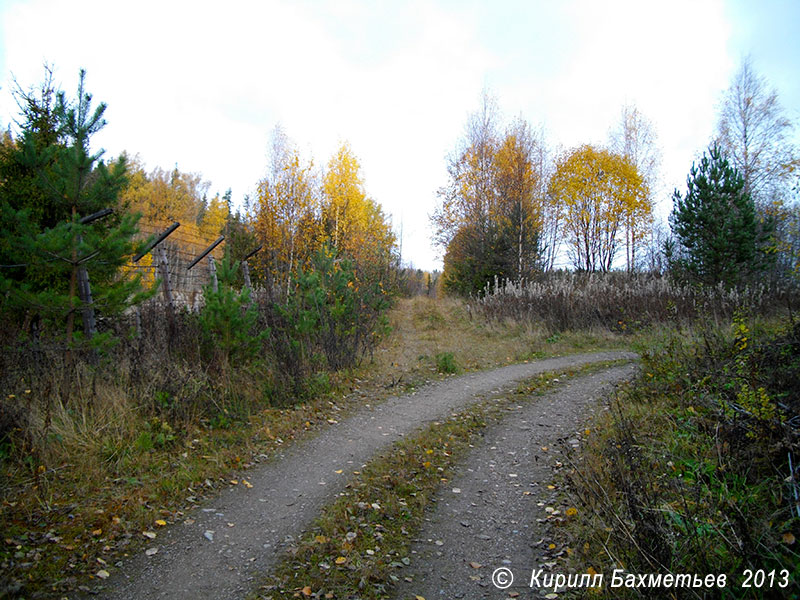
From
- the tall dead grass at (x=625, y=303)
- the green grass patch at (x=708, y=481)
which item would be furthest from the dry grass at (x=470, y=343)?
the green grass patch at (x=708, y=481)

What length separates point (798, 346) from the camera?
430 cm

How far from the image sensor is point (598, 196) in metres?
24.5

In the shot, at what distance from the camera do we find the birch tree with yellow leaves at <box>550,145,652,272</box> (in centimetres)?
2431

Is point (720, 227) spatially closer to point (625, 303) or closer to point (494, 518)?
point (625, 303)

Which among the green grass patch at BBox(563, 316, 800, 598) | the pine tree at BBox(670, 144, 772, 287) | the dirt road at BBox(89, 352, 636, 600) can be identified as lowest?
the dirt road at BBox(89, 352, 636, 600)

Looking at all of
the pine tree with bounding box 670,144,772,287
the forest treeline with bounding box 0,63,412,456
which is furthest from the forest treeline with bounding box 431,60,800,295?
the forest treeline with bounding box 0,63,412,456

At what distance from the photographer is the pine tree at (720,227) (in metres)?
16.2

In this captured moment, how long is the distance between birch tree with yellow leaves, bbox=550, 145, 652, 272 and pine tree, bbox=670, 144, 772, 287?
6.51m

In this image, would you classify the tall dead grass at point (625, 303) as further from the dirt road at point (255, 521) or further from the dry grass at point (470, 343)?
the dirt road at point (255, 521)

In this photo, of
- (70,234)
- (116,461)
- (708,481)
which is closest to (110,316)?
(70,234)

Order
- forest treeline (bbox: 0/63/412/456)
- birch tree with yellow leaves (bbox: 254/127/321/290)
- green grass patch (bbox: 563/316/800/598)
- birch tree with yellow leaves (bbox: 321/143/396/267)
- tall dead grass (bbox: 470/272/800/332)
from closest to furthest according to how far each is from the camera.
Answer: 1. green grass patch (bbox: 563/316/800/598)
2. forest treeline (bbox: 0/63/412/456)
3. tall dead grass (bbox: 470/272/800/332)
4. birch tree with yellow leaves (bbox: 254/127/321/290)
5. birch tree with yellow leaves (bbox: 321/143/396/267)

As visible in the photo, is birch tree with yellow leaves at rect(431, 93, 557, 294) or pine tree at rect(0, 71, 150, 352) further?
birch tree with yellow leaves at rect(431, 93, 557, 294)

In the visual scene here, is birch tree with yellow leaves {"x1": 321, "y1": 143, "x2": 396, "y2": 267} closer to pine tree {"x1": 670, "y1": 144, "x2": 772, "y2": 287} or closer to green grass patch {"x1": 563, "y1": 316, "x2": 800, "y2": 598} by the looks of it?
pine tree {"x1": 670, "y1": 144, "x2": 772, "y2": 287}

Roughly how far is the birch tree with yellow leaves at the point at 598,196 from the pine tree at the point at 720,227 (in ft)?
21.4
